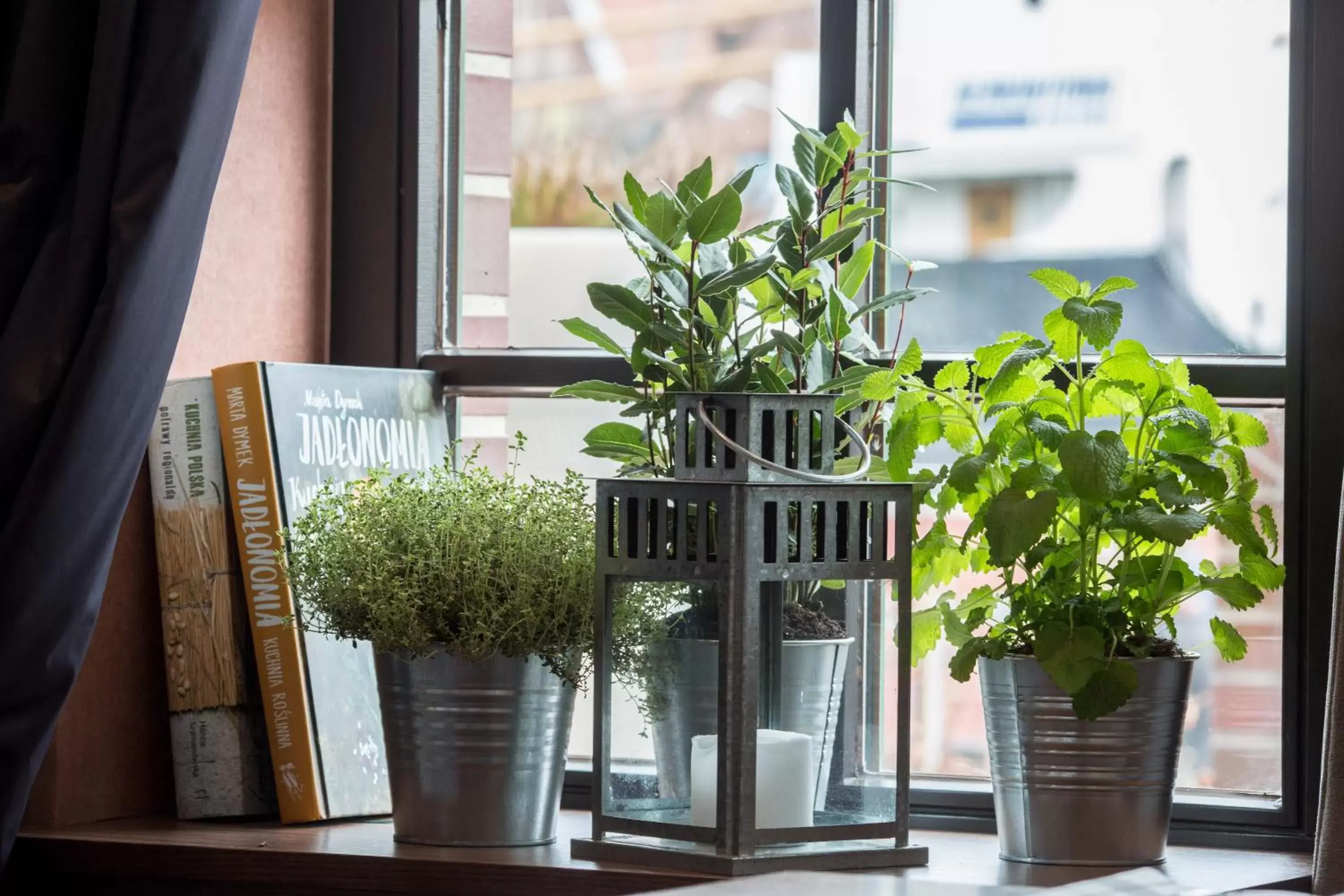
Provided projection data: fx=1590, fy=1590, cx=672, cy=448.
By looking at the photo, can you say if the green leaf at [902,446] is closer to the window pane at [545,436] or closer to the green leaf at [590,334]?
the green leaf at [590,334]

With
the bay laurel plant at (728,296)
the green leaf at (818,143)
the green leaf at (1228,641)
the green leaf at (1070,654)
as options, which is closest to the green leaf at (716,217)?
the bay laurel plant at (728,296)

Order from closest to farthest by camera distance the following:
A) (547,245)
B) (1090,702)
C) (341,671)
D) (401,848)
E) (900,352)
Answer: (1090,702), (401,848), (341,671), (900,352), (547,245)

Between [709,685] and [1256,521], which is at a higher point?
[1256,521]

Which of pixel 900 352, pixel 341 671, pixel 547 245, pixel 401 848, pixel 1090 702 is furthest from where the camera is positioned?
pixel 547 245

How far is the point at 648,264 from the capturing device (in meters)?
1.41

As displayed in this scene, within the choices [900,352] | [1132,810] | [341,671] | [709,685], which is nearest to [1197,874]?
[1132,810]

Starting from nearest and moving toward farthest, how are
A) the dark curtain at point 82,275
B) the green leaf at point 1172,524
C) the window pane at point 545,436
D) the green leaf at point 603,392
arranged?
the green leaf at point 1172,524 < the dark curtain at point 82,275 < the green leaf at point 603,392 < the window pane at point 545,436

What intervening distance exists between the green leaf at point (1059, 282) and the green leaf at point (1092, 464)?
0.15 metres

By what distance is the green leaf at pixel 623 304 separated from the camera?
4.65 feet

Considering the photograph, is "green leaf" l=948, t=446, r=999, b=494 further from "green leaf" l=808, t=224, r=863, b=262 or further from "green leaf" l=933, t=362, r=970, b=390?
"green leaf" l=808, t=224, r=863, b=262

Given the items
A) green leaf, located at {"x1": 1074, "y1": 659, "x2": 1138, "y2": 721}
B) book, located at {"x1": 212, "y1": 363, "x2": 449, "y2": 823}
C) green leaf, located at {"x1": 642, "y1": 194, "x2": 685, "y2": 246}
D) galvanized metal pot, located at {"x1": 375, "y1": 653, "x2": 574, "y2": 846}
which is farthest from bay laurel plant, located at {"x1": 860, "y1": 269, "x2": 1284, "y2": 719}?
book, located at {"x1": 212, "y1": 363, "x2": 449, "y2": 823}

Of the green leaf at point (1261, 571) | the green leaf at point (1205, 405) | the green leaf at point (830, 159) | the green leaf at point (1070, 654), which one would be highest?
the green leaf at point (830, 159)

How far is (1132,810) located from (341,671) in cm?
74

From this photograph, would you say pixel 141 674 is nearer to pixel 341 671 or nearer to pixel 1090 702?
pixel 341 671
